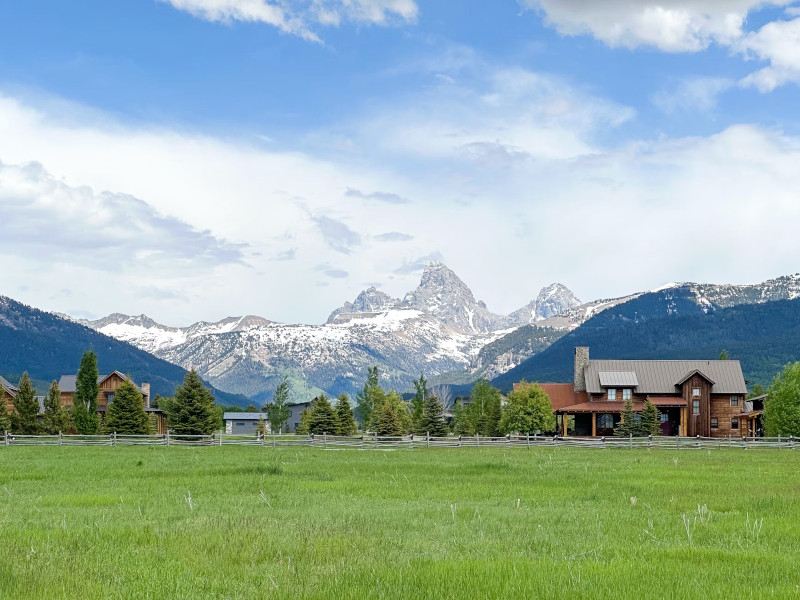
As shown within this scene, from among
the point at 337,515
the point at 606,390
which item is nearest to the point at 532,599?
the point at 337,515

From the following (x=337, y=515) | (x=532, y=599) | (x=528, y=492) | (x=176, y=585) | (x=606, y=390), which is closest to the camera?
(x=532, y=599)

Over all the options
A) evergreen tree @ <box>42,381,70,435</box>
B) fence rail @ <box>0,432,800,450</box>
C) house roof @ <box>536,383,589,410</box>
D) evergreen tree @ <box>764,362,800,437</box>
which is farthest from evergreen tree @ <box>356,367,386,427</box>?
evergreen tree @ <box>764,362,800,437</box>

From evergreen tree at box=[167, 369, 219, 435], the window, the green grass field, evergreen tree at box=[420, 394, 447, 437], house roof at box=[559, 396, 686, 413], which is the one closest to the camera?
the green grass field

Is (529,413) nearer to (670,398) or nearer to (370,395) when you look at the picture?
(670,398)

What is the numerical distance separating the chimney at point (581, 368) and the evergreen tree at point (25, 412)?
62291 millimetres

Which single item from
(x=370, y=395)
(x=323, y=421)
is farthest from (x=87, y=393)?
(x=370, y=395)

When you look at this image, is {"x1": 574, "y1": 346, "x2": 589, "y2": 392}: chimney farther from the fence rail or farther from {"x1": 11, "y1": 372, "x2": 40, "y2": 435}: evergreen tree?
{"x1": 11, "y1": 372, "x2": 40, "y2": 435}: evergreen tree

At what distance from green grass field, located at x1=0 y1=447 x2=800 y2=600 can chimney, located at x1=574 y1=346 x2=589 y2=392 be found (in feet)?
220

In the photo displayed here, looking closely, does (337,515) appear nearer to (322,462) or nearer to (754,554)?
(754,554)

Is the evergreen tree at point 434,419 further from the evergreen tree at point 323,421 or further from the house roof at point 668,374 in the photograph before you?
the house roof at point 668,374

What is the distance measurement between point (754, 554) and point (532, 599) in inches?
231

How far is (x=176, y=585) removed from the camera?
12070mm

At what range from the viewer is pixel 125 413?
80.2 meters

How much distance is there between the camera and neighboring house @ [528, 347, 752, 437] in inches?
3686
